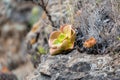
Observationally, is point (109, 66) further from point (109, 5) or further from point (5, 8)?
point (5, 8)

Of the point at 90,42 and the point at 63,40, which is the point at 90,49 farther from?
the point at 63,40

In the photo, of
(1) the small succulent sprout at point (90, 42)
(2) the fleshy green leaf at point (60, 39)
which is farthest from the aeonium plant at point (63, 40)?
(1) the small succulent sprout at point (90, 42)

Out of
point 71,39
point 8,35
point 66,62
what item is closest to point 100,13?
point 71,39

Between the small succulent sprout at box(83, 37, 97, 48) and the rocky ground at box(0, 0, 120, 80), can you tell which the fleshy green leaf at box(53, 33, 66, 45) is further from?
the small succulent sprout at box(83, 37, 97, 48)

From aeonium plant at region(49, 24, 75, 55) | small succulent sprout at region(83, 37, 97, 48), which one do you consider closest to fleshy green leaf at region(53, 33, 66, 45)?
aeonium plant at region(49, 24, 75, 55)

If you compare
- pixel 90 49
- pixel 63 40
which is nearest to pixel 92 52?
pixel 90 49

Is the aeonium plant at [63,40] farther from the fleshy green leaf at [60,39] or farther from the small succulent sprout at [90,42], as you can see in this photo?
the small succulent sprout at [90,42]

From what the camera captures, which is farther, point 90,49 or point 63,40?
point 63,40

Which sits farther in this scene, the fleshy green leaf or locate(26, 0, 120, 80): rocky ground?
the fleshy green leaf
